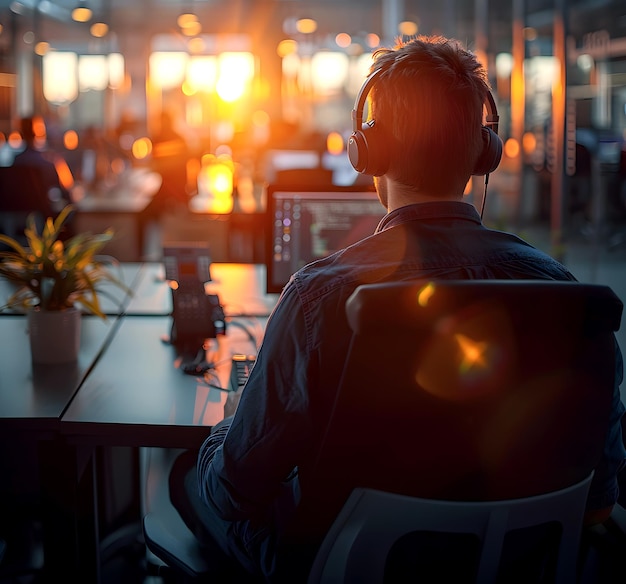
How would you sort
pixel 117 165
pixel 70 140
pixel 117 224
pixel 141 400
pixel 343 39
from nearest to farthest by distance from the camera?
pixel 141 400
pixel 117 224
pixel 117 165
pixel 70 140
pixel 343 39

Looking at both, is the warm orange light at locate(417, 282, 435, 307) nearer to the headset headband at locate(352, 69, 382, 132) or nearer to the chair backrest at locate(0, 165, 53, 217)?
the headset headband at locate(352, 69, 382, 132)

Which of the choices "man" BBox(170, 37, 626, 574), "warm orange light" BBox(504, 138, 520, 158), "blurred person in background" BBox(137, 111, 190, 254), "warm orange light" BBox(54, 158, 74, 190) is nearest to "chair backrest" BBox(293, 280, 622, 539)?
"man" BBox(170, 37, 626, 574)

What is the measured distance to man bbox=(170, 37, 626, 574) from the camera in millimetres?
1131

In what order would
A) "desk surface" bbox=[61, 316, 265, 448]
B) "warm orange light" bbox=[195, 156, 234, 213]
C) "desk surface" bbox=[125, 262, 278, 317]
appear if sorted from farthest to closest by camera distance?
"warm orange light" bbox=[195, 156, 234, 213] < "desk surface" bbox=[125, 262, 278, 317] < "desk surface" bbox=[61, 316, 265, 448]

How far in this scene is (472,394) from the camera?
100 centimetres

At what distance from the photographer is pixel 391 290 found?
95cm

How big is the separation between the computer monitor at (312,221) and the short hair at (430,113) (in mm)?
1365

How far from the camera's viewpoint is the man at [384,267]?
1.13m

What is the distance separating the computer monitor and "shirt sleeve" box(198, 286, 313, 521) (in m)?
1.49

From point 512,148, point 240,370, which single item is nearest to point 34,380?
point 240,370

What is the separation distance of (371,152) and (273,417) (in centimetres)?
44

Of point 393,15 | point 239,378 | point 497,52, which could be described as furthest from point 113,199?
point 239,378

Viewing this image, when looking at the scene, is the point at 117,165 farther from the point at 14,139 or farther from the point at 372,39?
the point at 372,39

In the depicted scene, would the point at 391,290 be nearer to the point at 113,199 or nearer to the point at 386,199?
the point at 386,199
